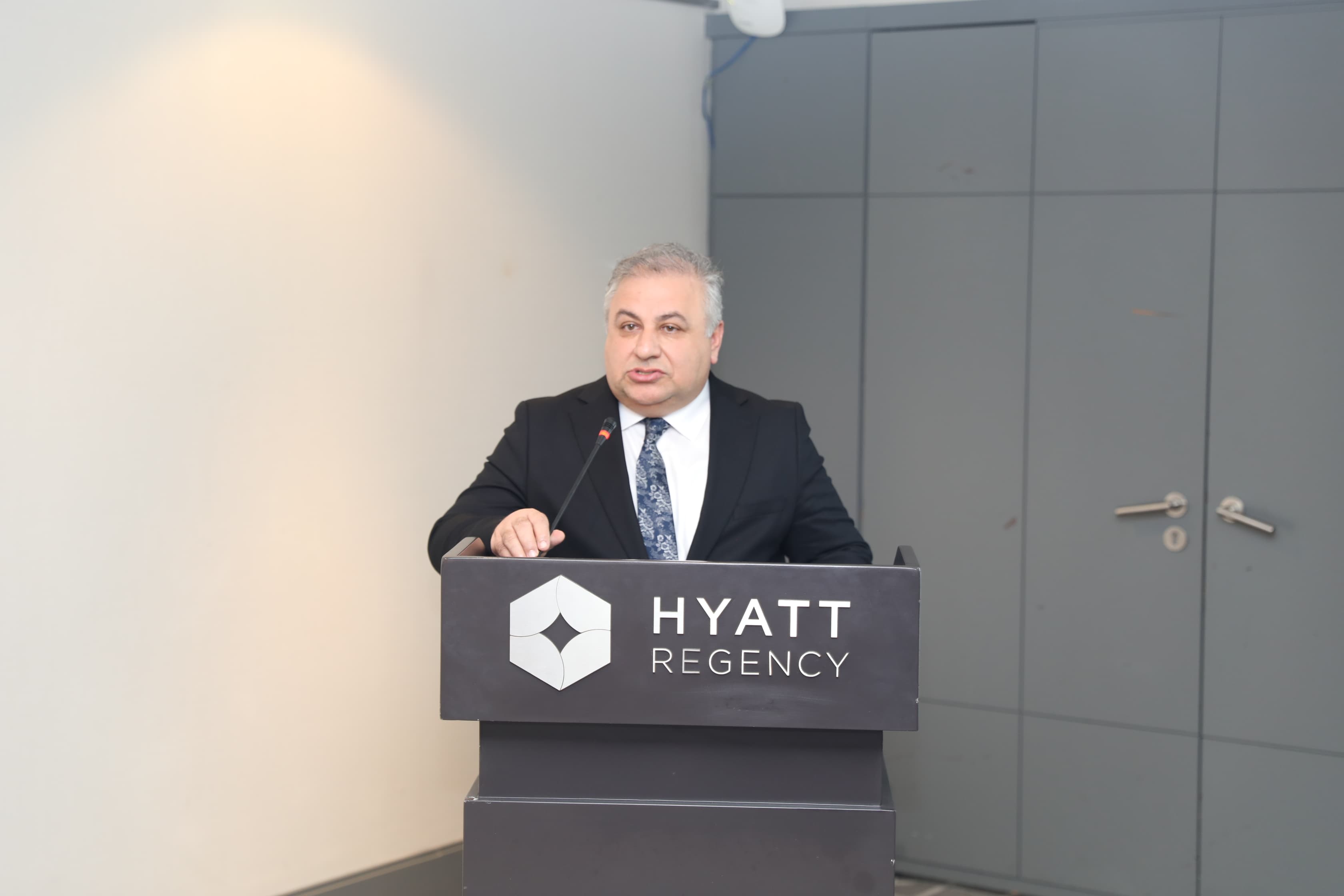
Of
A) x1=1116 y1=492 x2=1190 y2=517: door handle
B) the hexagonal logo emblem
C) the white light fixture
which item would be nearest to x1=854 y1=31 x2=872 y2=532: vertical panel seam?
the white light fixture

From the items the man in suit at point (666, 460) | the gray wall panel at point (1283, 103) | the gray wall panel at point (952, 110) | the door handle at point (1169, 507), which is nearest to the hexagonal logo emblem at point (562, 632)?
the man in suit at point (666, 460)

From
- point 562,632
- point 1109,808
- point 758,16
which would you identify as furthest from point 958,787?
point 758,16

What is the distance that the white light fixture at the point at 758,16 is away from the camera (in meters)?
3.51

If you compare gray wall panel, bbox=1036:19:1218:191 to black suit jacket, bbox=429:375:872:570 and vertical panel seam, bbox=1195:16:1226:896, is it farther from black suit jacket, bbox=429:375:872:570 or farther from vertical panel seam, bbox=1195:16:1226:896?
black suit jacket, bbox=429:375:872:570

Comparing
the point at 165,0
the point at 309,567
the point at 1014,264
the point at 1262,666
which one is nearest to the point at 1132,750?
the point at 1262,666

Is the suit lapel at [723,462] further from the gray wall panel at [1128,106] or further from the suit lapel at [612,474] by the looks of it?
the gray wall panel at [1128,106]

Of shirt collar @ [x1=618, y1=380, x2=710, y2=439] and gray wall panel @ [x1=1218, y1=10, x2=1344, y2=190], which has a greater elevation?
gray wall panel @ [x1=1218, y1=10, x2=1344, y2=190]

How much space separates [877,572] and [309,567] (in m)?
1.88

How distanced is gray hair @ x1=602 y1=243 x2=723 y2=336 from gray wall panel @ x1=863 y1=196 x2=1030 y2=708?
147 cm

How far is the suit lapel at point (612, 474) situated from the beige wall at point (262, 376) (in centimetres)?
106

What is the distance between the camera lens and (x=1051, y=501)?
337 cm

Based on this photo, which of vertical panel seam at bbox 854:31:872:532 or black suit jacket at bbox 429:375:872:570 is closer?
black suit jacket at bbox 429:375:872:570

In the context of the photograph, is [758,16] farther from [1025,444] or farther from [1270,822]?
[1270,822]

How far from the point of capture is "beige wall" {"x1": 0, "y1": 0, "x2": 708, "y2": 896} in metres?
2.56
